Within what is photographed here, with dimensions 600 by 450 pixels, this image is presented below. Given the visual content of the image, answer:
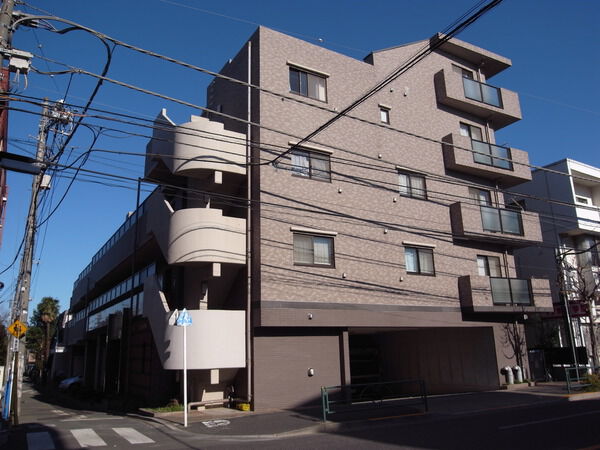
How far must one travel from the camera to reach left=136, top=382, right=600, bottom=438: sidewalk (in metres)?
11.4

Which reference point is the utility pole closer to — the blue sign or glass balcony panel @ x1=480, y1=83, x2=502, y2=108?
the blue sign

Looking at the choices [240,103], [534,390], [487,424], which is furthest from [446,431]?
[240,103]

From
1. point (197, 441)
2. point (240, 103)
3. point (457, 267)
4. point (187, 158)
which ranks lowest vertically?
point (197, 441)

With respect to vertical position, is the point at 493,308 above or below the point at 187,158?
below

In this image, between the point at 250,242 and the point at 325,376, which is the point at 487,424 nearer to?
the point at 325,376

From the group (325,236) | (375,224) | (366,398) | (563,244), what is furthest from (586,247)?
(325,236)

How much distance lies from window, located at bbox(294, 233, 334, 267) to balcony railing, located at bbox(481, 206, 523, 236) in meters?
7.99

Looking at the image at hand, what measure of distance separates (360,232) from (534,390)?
9.02m

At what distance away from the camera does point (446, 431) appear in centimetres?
1048

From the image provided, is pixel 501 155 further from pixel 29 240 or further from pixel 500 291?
pixel 29 240

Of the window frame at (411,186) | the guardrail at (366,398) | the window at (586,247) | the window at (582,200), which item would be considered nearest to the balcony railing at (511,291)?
the window frame at (411,186)

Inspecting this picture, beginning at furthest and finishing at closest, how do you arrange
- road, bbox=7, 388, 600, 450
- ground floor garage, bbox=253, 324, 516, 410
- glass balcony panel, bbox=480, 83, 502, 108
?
glass balcony panel, bbox=480, 83, 502, 108
ground floor garage, bbox=253, 324, 516, 410
road, bbox=7, 388, 600, 450

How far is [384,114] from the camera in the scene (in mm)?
20406

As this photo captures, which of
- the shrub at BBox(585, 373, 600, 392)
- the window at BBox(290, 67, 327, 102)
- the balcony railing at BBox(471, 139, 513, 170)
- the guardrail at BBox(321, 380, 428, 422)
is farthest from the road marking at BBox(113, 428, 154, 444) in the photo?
the balcony railing at BBox(471, 139, 513, 170)
